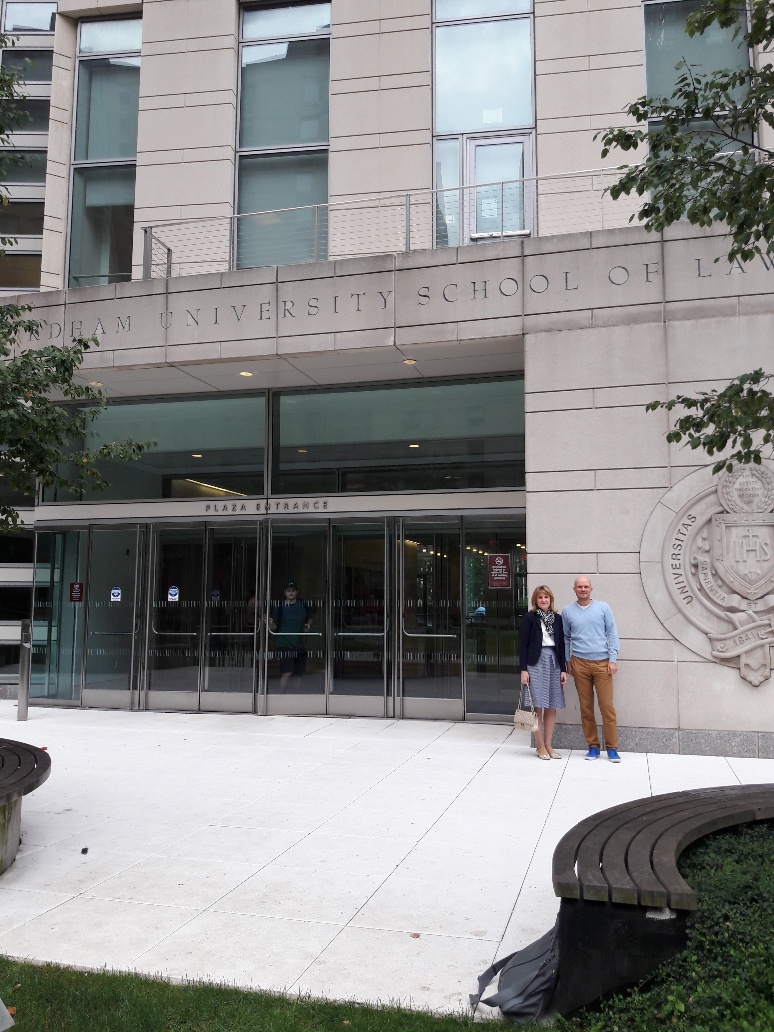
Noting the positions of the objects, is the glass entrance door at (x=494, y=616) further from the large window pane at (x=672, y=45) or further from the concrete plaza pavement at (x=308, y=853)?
the large window pane at (x=672, y=45)

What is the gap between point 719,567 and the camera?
1002 centimetres

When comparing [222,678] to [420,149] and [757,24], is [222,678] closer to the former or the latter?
[420,149]

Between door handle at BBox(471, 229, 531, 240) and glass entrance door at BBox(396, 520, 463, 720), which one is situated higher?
door handle at BBox(471, 229, 531, 240)

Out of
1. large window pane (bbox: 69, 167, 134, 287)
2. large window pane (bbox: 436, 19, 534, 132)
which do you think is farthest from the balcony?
large window pane (bbox: 436, 19, 534, 132)

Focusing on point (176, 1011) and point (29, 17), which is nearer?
point (176, 1011)

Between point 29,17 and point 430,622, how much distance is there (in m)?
14.2

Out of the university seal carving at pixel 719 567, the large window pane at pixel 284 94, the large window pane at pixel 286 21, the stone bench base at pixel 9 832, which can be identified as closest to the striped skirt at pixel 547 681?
the university seal carving at pixel 719 567

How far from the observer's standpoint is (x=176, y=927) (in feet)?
16.1

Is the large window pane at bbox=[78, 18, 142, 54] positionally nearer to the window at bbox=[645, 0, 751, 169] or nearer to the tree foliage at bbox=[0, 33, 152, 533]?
the window at bbox=[645, 0, 751, 169]

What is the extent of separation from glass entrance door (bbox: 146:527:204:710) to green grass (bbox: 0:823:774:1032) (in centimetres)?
924

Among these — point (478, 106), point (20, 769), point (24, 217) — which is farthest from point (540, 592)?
point (24, 217)

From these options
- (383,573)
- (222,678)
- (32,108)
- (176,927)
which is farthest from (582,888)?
(32,108)

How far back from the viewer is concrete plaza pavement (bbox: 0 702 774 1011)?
179 inches

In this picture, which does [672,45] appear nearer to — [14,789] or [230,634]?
[230,634]
